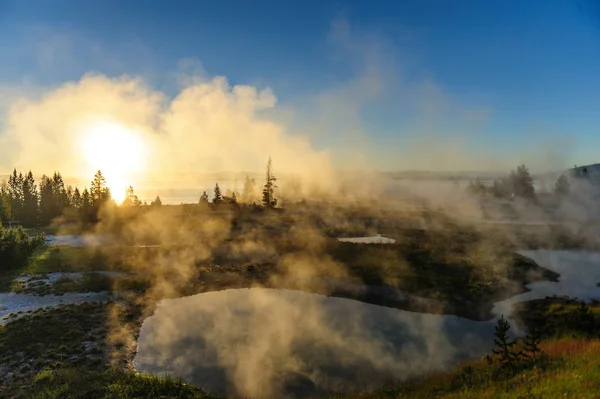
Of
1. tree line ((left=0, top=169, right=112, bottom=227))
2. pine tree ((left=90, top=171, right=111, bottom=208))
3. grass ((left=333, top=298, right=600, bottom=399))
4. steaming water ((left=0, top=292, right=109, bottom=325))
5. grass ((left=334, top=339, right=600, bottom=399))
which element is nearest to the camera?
grass ((left=334, top=339, right=600, bottom=399))

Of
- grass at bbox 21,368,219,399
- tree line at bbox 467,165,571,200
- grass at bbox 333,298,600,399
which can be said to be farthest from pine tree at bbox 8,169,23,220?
tree line at bbox 467,165,571,200

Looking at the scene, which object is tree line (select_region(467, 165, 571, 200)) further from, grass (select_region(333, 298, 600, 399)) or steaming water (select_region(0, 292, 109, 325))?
steaming water (select_region(0, 292, 109, 325))

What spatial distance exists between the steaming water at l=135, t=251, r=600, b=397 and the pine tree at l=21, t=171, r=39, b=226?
8559 centimetres

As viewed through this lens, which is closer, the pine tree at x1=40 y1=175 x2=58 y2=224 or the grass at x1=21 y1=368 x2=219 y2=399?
the grass at x1=21 y1=368 x2=219 y2=399

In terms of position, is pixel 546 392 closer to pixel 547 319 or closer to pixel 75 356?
pixel 547 319

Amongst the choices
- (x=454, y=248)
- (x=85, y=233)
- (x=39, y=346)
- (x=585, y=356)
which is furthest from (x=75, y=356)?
(x=85, y=233)

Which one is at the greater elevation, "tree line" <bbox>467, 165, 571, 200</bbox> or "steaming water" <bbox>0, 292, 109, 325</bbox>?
"tree line" <bbox>467, 165, 571, 200</bbox>

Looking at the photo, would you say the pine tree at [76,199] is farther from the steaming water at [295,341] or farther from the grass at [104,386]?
the grass at [104,386]

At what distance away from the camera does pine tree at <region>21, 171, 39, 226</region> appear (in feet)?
320

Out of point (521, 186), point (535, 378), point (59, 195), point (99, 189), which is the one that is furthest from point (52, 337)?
point (521, 186)

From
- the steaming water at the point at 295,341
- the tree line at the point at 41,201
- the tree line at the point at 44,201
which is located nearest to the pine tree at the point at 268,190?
the tree line at the point at 44,201

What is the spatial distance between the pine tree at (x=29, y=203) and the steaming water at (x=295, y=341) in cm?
8559

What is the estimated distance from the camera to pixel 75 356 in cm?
2462

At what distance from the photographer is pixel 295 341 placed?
27188mm
